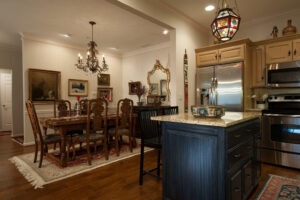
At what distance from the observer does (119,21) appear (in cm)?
376

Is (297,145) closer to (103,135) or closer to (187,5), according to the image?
(187,5)

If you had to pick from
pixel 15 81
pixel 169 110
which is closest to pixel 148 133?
pixel 169 110

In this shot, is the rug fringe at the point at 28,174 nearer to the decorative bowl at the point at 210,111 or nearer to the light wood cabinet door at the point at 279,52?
the decorative bowl at the point at 210,111

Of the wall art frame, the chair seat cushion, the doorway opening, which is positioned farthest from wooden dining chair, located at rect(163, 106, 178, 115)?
the doorway opening

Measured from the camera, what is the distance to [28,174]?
270 cm

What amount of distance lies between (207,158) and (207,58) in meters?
2.74

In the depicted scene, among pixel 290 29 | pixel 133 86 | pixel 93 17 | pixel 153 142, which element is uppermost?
pixel 93 17

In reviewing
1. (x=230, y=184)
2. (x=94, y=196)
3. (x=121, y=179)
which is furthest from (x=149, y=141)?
(x=230, y=184)

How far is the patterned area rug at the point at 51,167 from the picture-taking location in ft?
8.42

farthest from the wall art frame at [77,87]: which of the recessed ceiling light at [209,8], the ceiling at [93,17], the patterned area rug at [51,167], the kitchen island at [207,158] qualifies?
the kitchen island at [207,158]

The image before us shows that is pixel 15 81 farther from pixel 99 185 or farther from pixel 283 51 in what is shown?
pixel 283 51

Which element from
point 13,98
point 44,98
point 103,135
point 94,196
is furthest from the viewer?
point 13,98

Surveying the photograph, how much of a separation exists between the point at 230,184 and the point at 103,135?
2511mm

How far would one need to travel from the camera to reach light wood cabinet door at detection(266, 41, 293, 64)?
312 centimetres
